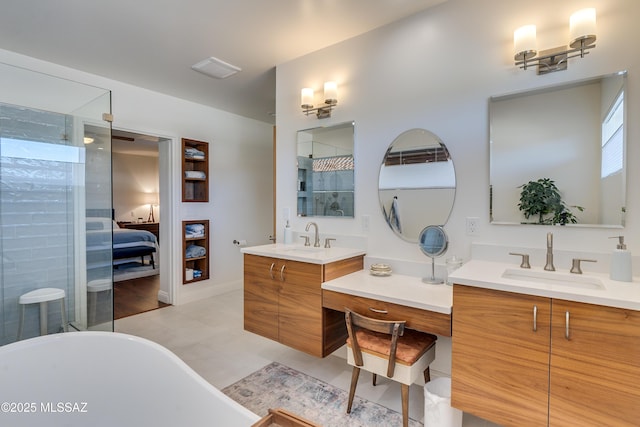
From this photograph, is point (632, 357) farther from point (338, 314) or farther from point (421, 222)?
point (338, 314)

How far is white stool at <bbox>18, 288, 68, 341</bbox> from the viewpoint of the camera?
2482 mm

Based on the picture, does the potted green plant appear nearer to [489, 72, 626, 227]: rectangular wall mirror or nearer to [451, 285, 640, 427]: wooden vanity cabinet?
[489, 72, 626, 227]: rectangular wall mirror

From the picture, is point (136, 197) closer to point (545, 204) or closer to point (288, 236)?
point (288, 236)

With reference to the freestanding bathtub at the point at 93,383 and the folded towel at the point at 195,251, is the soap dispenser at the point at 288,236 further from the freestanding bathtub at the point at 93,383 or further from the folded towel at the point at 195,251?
the folded towel at the point at 195,251

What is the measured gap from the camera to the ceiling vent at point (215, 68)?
2852 mm

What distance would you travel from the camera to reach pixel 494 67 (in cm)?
190

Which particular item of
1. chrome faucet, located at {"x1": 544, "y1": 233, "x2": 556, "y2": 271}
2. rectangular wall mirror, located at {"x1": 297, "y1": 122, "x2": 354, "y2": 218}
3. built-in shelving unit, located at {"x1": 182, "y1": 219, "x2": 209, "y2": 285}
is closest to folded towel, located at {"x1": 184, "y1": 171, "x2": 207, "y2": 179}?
built-in shelving unit, located at {"x1": 182, "y1": 219, "x2": 209, "y2": 285}

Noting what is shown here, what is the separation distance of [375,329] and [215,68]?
2.72 meters

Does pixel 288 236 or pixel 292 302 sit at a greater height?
pixel 288 236

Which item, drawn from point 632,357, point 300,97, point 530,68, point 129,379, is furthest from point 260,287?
point 530,68

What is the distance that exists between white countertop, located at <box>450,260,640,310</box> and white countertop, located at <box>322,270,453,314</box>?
0.71ft

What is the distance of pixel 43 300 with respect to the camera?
8.32 ft

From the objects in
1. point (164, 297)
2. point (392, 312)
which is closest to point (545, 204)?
point (392, 312)

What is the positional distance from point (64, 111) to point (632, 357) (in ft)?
13.2
